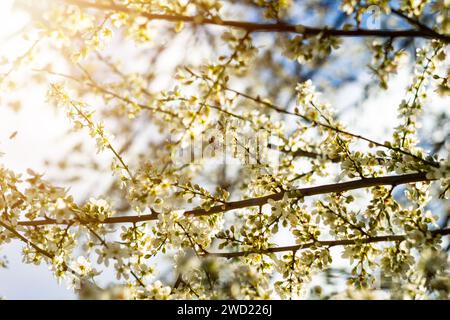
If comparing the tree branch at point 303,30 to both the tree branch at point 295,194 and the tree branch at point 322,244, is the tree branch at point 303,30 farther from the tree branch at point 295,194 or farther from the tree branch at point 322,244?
the tree branch at point 322,244

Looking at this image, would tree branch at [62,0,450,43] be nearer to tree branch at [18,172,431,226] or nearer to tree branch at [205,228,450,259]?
tree branch at [18,172,431,226]

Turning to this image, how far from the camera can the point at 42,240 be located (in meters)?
3.24

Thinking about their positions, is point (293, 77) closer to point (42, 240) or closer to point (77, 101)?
point (77, 101)

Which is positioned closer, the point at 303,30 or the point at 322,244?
the point at 303,30

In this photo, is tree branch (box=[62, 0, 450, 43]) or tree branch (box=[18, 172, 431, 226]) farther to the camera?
tree branch (box=[18, 172, 431, 226])

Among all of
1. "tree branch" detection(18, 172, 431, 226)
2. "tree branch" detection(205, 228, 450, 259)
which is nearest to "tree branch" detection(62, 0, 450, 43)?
"tree branch" detection(18, 172, 431, 226)

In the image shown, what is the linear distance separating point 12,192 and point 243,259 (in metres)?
1.73

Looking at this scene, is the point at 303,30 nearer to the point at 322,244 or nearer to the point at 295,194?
the point at 295,194

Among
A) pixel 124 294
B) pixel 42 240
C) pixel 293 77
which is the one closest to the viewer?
pixel 124 294

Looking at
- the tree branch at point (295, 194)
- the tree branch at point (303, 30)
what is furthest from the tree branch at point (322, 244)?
the tree branch at point (303, 30)

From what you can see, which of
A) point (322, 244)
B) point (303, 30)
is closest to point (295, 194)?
point (322, 244)

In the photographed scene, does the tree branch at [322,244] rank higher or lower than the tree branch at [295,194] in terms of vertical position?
lower

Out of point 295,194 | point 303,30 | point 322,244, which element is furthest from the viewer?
point 322,244
